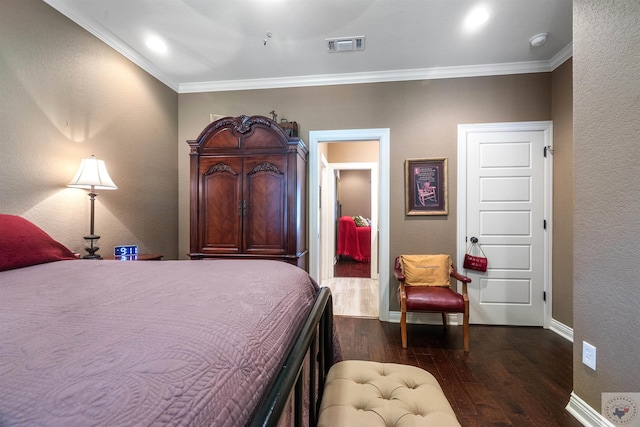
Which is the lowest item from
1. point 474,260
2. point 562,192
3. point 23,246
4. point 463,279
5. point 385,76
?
point 463,279

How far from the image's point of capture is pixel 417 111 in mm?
2857

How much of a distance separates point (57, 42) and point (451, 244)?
12.7ft

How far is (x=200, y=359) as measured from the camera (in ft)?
1.64

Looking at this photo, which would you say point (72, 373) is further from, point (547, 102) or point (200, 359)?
Result: point (547, 102)

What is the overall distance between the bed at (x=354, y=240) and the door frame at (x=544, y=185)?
3.68 metres

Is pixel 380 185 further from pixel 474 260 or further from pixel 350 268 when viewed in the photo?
pixel 350 268

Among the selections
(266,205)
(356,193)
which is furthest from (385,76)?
(356,193)

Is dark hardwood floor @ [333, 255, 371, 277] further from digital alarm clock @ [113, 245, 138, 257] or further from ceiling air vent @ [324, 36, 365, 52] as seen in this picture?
ceiling air vent @ [324, 36, 365, 52]

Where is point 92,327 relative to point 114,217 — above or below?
below

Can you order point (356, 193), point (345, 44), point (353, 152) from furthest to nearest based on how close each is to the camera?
point (356, 193) → point (353, 152) → point (345, 44)

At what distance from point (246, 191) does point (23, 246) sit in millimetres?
1534

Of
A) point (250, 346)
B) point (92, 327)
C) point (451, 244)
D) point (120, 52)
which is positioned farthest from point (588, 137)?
point (120, 52)

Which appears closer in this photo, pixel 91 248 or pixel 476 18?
pixel 91 248

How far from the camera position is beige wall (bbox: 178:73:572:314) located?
275cm
